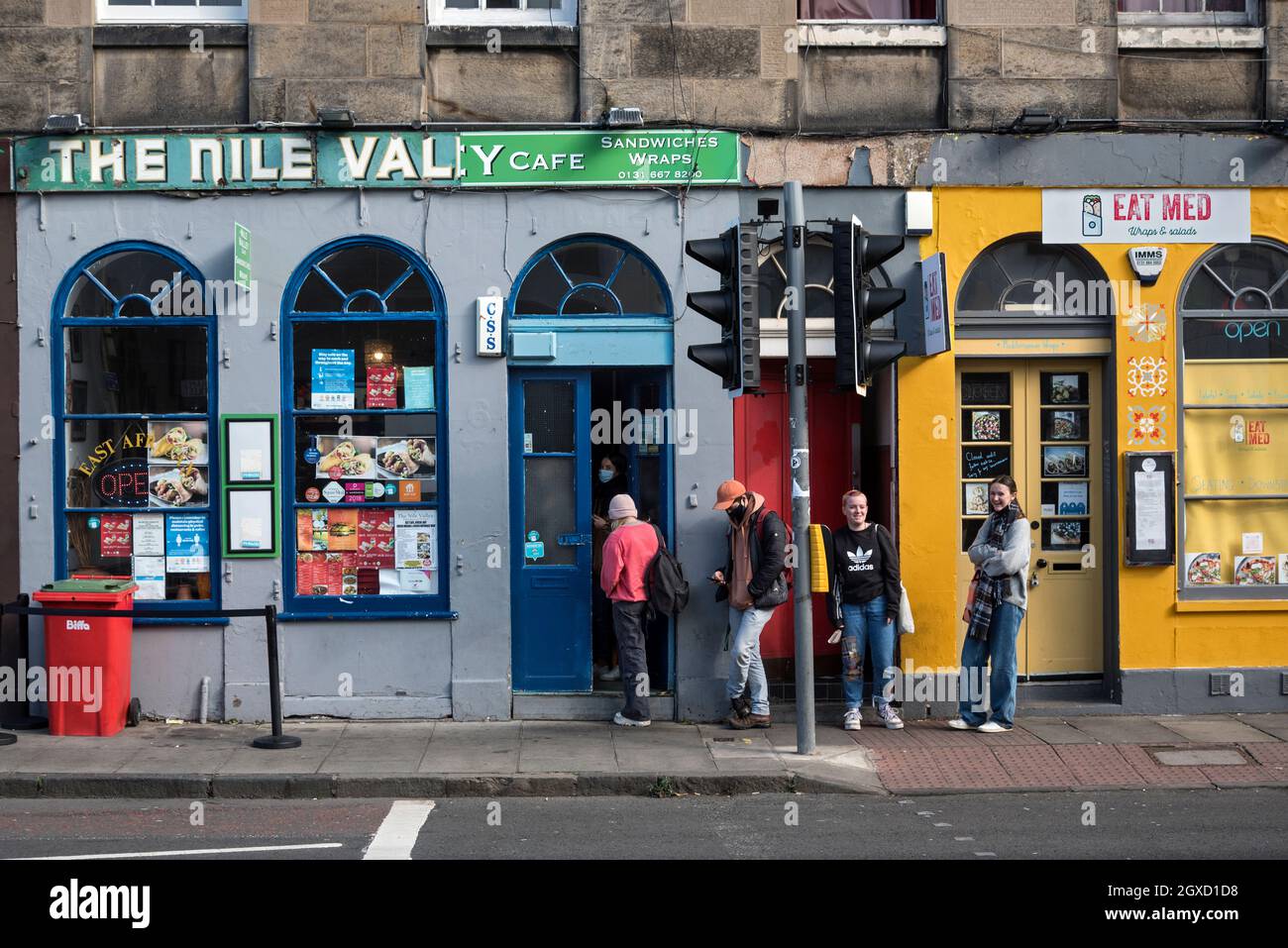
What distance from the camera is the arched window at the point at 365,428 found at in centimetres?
1137

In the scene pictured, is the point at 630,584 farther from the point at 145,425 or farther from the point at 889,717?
the point at 145,425

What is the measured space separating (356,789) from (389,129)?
5392mm

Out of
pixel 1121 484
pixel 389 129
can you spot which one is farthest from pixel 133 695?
pixel 1121 484

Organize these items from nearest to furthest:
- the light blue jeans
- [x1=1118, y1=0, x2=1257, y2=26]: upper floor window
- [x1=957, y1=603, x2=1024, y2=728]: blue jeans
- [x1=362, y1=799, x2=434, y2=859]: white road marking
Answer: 1. [x1=362, y1=799, x2=434, y2=859]: white road marking
2. [x1=957, y1=603, x2=1024, y2=728]: blue jeans
3. the light blue jeans
4. [x1=1118, y1=0, x2=1257, y2=26]: upper floor window

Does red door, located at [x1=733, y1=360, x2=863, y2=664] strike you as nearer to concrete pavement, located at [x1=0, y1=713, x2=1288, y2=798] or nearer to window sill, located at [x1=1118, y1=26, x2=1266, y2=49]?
concrete pavement, located at [x1=0, y1=713, x2=1288, y2=798]

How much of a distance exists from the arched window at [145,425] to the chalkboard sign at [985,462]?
21.0 ft

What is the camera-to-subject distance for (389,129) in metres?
11.3

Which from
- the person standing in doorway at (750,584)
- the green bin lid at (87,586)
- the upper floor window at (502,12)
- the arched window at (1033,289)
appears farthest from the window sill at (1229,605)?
the green bin lid at (87,586)

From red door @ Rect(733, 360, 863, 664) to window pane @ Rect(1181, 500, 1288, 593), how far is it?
118 inches

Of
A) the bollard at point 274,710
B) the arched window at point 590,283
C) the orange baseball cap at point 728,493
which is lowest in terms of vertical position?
the bollard at point 274,710

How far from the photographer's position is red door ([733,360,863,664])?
11.8 metres

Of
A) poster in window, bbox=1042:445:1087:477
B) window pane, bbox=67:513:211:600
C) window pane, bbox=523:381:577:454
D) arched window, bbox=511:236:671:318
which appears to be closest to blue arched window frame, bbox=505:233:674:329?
arched window, bbox=511:236:671:318

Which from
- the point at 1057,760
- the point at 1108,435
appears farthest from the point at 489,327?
the point at 1057,760

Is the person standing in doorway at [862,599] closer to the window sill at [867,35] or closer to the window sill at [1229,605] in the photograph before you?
the window sill at [1229,605]
